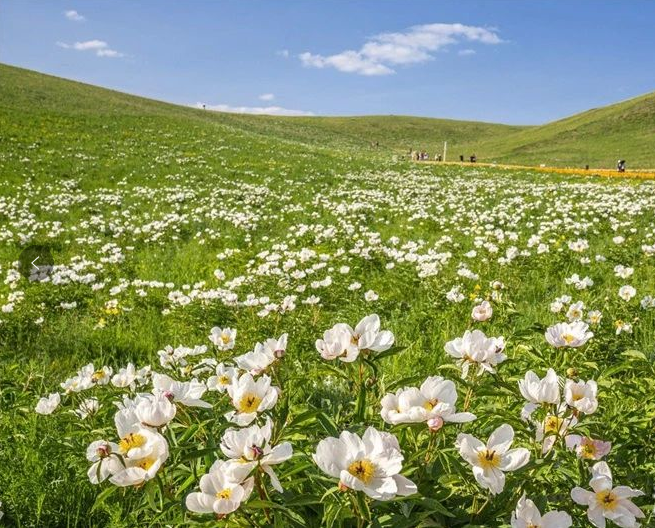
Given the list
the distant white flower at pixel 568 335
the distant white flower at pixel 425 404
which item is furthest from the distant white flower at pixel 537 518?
the distant white flower at pixel 568 335

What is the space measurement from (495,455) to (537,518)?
0.19 metres

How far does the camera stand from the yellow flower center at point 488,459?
1.44 meters

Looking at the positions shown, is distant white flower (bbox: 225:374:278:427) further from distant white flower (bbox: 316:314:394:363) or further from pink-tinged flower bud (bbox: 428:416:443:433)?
pink-tinged flower bud (bbox: 428:416:443:433)

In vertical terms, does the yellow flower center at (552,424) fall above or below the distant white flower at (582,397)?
below

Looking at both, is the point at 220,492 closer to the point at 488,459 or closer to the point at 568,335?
the point at 488,459

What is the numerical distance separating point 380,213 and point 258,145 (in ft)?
68.4

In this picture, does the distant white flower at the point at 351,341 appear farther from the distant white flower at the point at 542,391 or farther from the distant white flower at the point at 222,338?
the distant white flower at the point at 222,338

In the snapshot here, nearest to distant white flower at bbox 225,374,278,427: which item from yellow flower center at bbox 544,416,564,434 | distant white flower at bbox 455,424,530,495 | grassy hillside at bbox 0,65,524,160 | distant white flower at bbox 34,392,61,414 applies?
distant white flower at bbox 455,424,530,495

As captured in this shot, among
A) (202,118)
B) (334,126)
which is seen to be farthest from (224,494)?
(334,126)

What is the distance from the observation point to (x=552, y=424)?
170 cm

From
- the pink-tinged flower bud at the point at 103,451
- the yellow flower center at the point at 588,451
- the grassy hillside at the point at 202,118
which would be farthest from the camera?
the grassy hillside at the point at 202,118

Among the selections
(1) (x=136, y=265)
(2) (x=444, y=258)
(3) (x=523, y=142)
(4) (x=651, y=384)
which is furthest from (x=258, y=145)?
(3) (x=523, y=142)

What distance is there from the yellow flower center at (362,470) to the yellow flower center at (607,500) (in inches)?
27.9

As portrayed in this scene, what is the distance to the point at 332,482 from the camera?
58.0 inches
